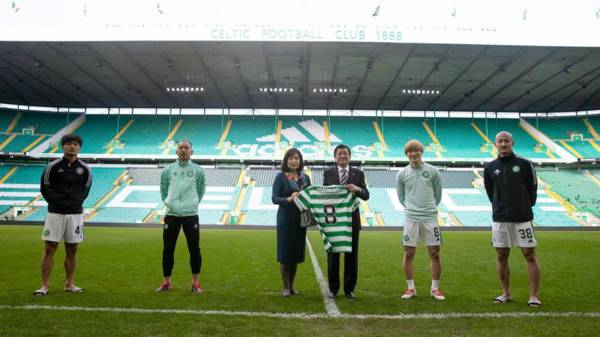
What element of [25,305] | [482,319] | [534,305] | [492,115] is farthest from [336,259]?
[492,115]

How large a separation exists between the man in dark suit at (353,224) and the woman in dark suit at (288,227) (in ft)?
1.35

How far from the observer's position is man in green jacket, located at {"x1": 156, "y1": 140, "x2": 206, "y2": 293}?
206 inches

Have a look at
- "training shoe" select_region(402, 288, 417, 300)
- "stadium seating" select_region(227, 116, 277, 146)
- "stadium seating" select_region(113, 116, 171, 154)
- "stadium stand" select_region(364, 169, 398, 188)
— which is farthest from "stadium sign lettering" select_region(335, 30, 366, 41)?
"stadium seating" select_region(113, 116, 171, 154)

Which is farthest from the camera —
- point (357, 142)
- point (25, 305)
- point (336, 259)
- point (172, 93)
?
point (357, 142)

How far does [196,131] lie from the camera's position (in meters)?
35.1

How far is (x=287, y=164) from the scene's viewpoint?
205 inches

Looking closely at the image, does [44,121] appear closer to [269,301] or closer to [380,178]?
[380,178]

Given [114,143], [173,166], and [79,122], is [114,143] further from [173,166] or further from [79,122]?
[173,166]

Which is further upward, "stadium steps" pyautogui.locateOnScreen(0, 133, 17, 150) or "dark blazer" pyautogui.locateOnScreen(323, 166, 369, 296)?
"stadium steps" pyautogui.locateOnScreen(0, 133, 17, 150)

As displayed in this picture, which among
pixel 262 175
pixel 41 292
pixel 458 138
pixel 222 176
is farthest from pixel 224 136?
pixel 41 292

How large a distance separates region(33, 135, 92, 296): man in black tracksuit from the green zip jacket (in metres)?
1.04

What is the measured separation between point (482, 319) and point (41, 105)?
40.1 meters

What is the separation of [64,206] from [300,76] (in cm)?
2378

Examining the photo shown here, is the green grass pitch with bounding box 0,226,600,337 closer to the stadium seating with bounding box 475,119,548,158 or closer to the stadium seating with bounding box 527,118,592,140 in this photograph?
the stadium seating with bounding box 475,119,548,158
